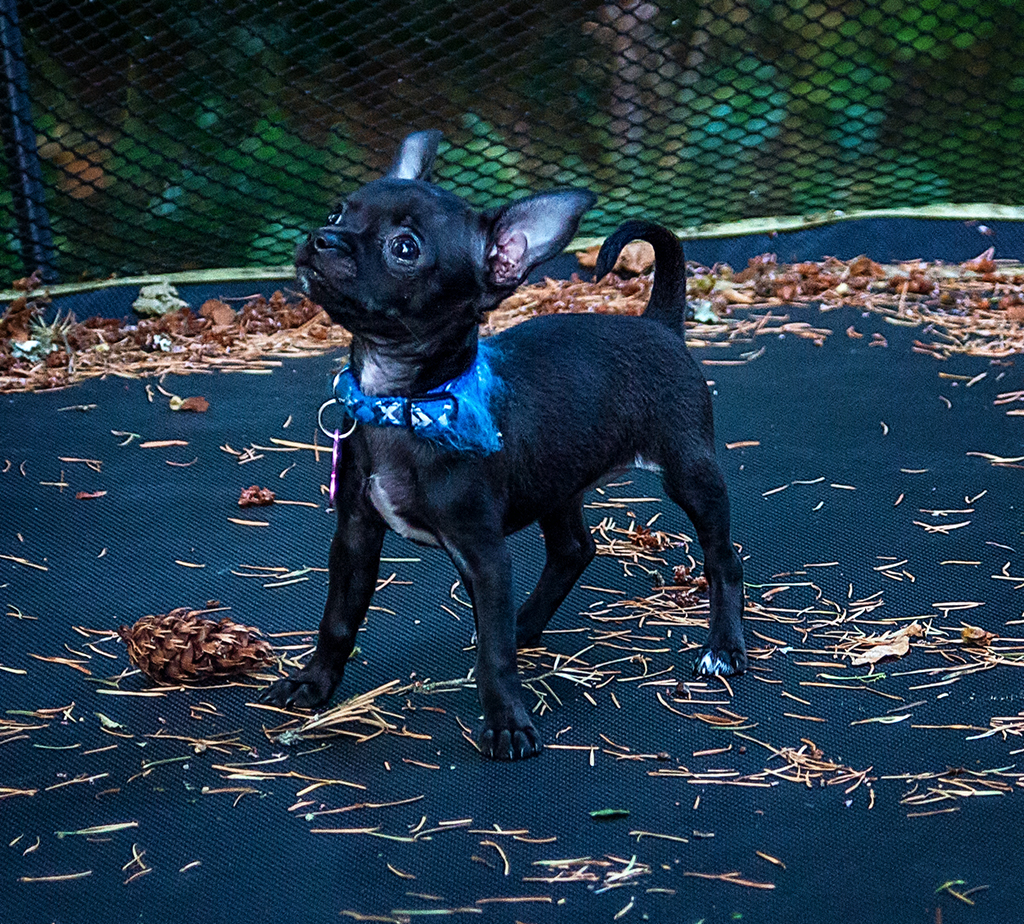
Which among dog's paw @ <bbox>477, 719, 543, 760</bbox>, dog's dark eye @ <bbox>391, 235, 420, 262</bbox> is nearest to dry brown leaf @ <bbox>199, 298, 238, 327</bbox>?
dog's dark eye @ <bbox>391, 235, 420, 262</bbox>

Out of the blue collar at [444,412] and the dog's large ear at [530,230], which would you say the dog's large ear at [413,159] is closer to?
the dog's large ear at [530,230]

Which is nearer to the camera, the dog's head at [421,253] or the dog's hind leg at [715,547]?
the dog's head at [421,253]

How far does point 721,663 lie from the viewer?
3035mm

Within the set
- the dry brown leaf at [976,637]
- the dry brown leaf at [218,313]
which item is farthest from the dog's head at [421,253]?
the dry brown leaf at [218,313]

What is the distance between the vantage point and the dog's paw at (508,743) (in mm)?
2686

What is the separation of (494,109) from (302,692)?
4.99 m

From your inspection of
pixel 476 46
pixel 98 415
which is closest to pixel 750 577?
pixel 98 415

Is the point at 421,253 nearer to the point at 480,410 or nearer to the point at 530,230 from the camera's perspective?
the point at 530,230

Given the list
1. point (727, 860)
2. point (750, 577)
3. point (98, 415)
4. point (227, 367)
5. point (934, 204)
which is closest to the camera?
point (727, 860)

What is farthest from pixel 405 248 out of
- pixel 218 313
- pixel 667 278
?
pixel 218 313

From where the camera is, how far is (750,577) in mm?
3551

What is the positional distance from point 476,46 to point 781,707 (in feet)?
16.8

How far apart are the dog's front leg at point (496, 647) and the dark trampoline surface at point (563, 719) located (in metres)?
0.05

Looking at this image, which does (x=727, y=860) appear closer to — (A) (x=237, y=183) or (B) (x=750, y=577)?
(B) (x=750, y=577)
